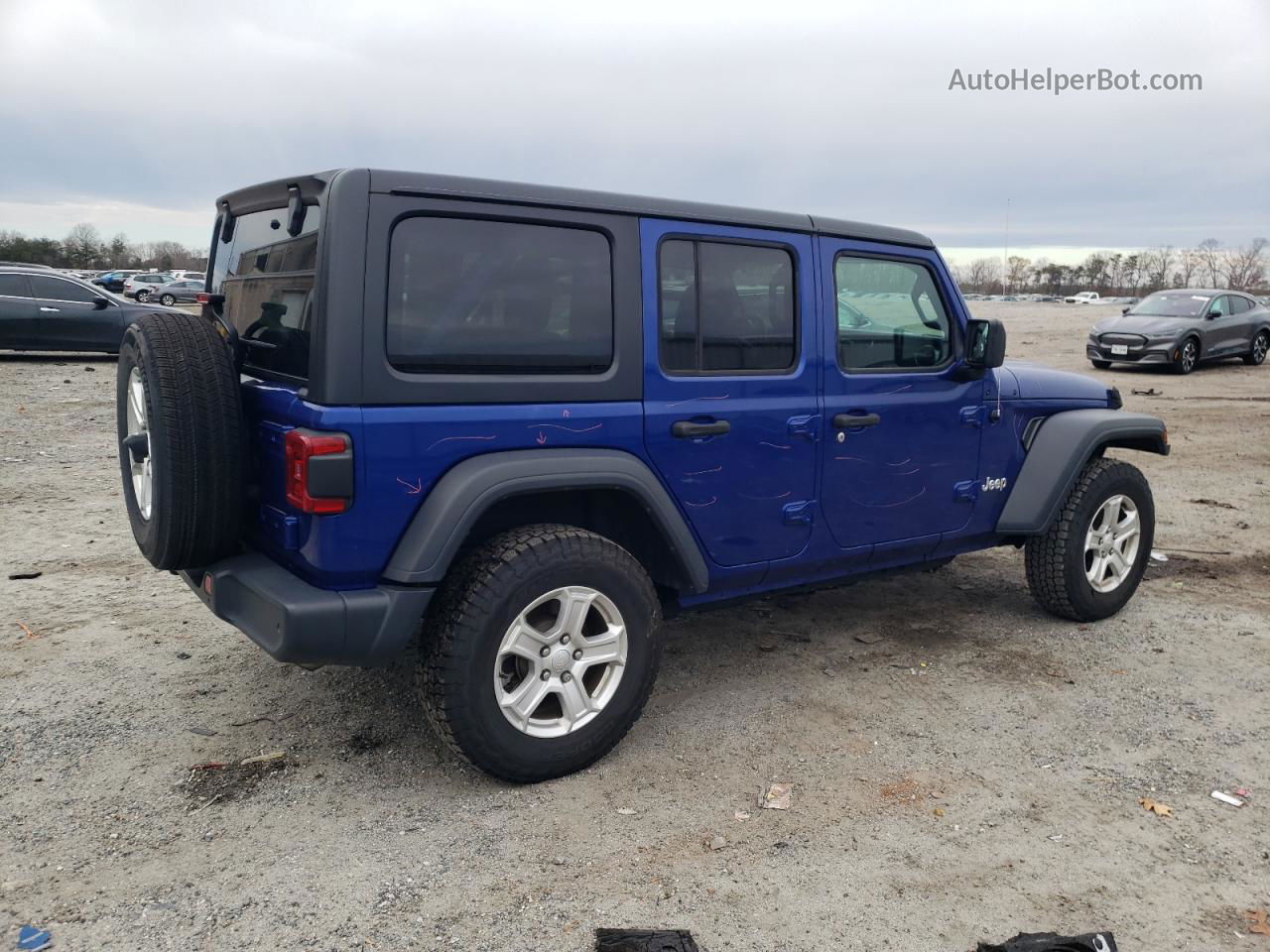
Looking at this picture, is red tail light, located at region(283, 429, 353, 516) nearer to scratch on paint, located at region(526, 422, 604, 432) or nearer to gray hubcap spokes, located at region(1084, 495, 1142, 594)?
scratch on paint, located at region(526, 422, 604, 432)

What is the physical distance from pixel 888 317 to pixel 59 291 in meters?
15.5

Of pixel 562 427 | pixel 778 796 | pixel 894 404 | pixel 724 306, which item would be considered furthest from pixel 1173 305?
pixel 562 427

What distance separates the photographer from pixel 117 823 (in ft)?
10.2

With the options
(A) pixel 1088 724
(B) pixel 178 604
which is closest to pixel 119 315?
(B) pixel 178 604

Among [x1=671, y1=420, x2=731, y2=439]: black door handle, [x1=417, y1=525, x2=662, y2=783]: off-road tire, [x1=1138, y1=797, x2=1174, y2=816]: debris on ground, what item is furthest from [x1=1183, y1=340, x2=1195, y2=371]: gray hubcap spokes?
[x1=417, y1=525, x2=662, y2=783]: off-road tire

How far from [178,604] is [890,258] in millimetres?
3890

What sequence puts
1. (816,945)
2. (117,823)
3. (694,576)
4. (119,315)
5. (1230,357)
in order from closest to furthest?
(816,945) < (117,823) < (694,576) < (119,315) < (1230,357)

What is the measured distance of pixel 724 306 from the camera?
379cm

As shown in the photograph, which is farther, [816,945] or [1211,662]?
[1211,662]

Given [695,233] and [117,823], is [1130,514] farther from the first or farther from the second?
[117,823]

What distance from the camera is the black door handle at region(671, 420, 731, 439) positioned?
357cm

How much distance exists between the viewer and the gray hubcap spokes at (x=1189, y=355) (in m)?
17.5

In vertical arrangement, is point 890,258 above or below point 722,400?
above

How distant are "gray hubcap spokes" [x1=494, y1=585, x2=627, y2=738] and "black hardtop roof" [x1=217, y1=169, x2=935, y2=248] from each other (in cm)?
131
